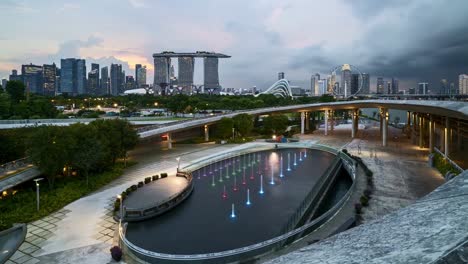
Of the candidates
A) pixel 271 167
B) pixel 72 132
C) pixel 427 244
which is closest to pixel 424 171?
pixel 271 167

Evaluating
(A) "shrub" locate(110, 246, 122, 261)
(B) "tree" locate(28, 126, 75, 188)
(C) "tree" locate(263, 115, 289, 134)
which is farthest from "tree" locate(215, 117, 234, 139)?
(A) "shrub" locate(110, 246, 122, 261)

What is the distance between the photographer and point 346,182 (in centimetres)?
3022

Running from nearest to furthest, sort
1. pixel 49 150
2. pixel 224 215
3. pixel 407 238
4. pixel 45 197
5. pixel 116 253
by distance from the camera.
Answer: pixel 407 238 < pixel 116 253 < pixel 224 215 < pixel 45 197 < pixel 49 150

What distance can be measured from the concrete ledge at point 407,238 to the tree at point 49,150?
2554 centimetres

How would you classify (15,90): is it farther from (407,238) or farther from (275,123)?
(407,238)

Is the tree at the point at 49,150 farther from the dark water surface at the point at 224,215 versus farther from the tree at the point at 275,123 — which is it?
the tree at the point at 275,123

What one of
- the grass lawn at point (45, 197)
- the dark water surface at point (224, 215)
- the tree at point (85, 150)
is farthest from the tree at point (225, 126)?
the tree at point (85, 150)

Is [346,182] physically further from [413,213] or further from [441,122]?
[413,213]

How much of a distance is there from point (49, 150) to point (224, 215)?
48.7 ft

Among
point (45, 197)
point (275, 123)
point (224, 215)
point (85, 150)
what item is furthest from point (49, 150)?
point (275, 123)

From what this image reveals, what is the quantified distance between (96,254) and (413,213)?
15.4 m

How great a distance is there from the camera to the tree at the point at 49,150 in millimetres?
23656

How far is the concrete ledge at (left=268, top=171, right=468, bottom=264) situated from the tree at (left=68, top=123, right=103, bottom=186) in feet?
85.8

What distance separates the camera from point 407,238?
9.05 ft
